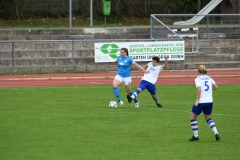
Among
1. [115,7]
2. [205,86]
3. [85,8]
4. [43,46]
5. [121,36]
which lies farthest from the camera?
[115,7]

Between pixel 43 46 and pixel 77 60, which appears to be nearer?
pixel 77 60

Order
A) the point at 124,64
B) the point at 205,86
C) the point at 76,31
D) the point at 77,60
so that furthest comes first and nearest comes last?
the point at 76,31
the point at 77,60
the point at 124,64
the point at 205,86

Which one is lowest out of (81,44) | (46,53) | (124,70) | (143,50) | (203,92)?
(203,92)

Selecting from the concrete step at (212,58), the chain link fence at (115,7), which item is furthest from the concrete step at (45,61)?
the chain link fence at (115,7)

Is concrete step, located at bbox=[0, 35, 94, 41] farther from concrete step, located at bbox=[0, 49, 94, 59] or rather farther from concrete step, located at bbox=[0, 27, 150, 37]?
concrete step, located at bbox=[0, 49, 94, 59]

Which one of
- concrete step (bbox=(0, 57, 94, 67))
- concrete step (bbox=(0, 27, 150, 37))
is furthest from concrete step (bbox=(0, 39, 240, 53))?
concrete step (bbox=(0, 57, 94, 67))

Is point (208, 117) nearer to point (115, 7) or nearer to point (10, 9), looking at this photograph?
point (10, 9)

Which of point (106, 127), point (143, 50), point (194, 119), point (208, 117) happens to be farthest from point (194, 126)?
point (143, 50)

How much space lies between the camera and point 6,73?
33.0 metres

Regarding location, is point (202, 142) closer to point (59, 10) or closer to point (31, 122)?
point (31, 122)

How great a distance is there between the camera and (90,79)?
3141 centimetres

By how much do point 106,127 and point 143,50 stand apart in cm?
1854

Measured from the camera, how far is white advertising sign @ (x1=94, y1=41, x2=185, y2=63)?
34562mm

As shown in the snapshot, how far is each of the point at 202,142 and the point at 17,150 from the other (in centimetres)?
427
